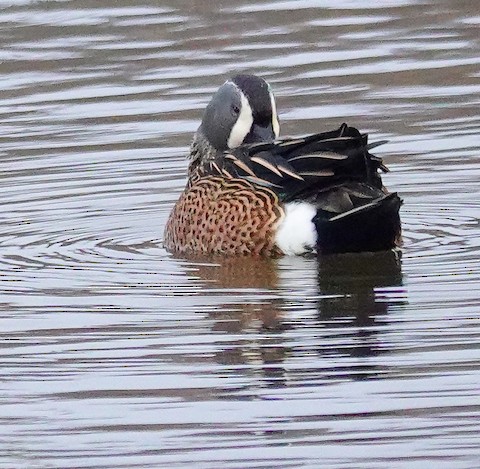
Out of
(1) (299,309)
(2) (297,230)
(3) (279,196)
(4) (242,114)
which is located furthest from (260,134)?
Answer: (1) (299,309)

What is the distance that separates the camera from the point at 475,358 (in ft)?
20.9

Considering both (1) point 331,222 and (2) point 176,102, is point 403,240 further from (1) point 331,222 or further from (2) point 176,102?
(2) point 176,102

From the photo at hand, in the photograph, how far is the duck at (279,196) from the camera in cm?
820

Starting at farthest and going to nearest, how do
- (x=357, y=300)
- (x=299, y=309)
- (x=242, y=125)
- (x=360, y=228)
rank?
(x=242, y=125) → (x=360, y=228) → (x=357, y=300) → (x=299, y=309)

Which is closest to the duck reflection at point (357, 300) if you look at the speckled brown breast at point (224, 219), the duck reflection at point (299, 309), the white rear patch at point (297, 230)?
the duck reflection at point (299, 309)

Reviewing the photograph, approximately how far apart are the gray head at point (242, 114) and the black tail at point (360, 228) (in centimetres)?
74

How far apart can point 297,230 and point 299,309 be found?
1.06 metres

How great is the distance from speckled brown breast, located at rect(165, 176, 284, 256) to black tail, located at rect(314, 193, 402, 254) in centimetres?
25

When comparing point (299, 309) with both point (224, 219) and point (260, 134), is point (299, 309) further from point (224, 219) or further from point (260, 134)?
point (260, 134)

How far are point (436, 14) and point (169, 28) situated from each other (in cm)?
200

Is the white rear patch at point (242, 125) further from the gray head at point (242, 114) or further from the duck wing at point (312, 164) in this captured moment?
the duck wing at point (312, 164)

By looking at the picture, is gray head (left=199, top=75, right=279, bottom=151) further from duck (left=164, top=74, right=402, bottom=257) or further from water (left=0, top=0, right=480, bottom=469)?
water (left=0, top=0, right=480, bottom=469)

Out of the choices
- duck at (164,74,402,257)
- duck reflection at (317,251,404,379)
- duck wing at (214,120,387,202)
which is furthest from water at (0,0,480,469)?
duck wing at (214,120,387,202)

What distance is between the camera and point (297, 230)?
839 centimetres
